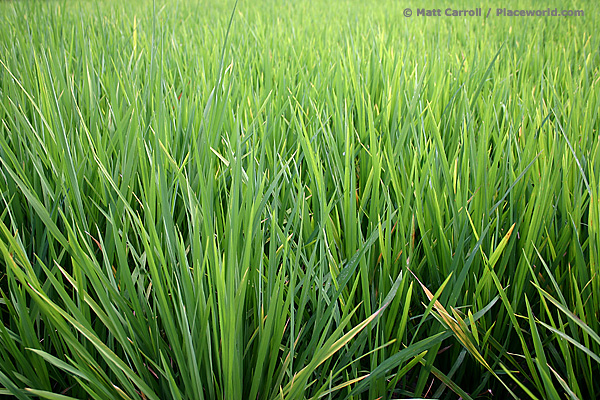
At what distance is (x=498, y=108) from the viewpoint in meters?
0.93

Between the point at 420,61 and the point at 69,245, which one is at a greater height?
the point at 420,61

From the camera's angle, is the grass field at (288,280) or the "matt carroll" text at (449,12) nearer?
the grass field at (288,280)

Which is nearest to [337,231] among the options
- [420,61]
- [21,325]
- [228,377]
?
[228,377]

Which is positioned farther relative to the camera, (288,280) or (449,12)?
(449,12)

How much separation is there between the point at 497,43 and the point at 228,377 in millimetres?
2111

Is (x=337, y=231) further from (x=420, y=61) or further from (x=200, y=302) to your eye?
(x=420, y=61)

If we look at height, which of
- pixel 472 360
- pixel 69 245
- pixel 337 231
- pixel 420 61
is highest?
pixel 420 61

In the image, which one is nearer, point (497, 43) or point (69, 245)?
point (69, 245)

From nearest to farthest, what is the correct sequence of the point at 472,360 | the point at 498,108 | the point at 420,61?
the point at 472,360 → the point at 498,108 → the point at 420,61

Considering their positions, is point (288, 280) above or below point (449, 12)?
below

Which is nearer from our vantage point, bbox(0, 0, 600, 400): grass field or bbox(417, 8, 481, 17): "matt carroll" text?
bbox(0, 0, 600, 400): grass field

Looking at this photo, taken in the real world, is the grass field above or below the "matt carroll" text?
below

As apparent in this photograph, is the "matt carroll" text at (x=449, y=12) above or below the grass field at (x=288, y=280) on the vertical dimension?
above

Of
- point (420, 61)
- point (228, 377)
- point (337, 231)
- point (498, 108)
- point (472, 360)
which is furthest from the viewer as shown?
point (420, 61)
